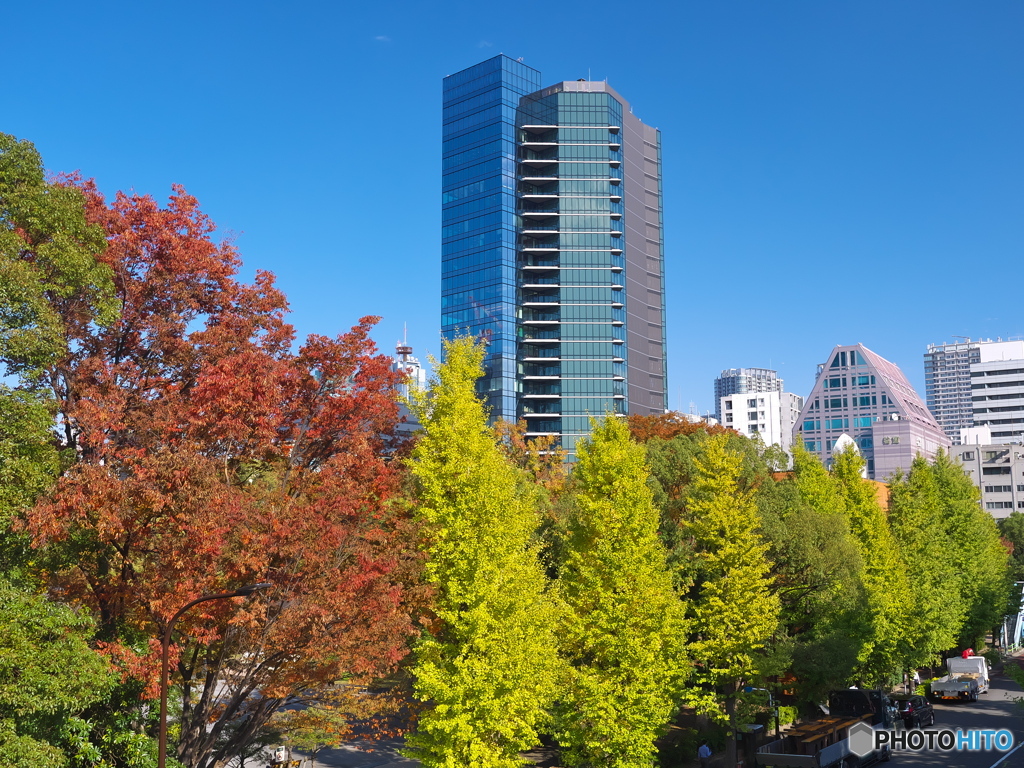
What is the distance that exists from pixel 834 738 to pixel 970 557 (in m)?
35.4

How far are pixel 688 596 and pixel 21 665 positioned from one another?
25799 mm

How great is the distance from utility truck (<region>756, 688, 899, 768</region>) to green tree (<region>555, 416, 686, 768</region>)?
532 centimetres

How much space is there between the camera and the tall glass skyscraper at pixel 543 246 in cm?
10419

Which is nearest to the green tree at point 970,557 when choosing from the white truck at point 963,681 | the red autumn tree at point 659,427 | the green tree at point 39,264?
the white truck at point 963,681

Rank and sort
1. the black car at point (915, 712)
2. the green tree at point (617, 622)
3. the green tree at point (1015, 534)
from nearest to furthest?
the green tree at point (617, 622), the black car at point (915, 712), the green tree at point (1015, 534)

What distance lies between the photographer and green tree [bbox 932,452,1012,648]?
58.5 m

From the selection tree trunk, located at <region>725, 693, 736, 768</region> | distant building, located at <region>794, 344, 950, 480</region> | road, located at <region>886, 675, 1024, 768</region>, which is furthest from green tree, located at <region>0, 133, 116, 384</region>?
distant building, located at <region>794, 344, 950, 480</region>

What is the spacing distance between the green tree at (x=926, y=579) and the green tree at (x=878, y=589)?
89cm

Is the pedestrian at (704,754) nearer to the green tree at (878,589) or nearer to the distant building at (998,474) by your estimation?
the green tree at (878,589)

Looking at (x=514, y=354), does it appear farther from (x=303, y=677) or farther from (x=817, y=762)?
(x=303, y=677)

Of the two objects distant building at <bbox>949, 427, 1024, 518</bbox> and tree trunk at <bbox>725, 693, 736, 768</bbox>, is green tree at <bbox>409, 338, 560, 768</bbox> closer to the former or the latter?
tree trunk at <bbox>725, 693, 736, 768</bbox>

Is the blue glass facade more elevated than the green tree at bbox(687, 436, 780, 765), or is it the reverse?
the blue glass facade

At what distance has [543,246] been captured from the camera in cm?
10738

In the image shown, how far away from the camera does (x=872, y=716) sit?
35.2 metres
